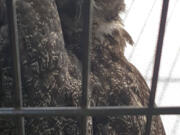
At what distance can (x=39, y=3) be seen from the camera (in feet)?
2.78

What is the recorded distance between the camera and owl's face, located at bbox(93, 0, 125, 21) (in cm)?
113

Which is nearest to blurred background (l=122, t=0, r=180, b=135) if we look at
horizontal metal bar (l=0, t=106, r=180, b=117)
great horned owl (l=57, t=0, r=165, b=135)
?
great horned owl (l=57, t=0, r=165, b=135)

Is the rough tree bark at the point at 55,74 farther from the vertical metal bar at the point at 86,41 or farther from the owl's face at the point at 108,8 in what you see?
the vertical metal bar at the point at 86,41

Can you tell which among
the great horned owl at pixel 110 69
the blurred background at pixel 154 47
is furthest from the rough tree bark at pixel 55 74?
the blurred background at pixel 154 47

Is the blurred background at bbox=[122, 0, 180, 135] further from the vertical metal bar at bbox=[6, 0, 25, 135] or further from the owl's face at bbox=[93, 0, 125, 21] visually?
the vertical metal bar at bbox=[6, 0, 25, 135]

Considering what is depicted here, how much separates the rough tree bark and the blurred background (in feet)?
2.19

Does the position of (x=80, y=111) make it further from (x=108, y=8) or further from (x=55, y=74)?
(x=108, y=8)

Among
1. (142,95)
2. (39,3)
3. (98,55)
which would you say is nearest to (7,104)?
(39,3)

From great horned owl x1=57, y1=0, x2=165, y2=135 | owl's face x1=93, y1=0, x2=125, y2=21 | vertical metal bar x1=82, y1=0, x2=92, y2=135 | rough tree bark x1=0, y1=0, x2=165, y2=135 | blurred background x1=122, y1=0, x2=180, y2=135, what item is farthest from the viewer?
blurred background x1=122, y1=0, x2=180, y2=135

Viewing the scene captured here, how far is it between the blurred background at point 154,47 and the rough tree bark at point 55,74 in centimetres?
67

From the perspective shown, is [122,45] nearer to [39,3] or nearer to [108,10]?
[108,10]

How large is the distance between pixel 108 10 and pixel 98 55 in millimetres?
168

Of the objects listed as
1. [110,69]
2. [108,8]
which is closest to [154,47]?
[108,8]

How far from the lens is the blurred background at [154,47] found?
171cm
